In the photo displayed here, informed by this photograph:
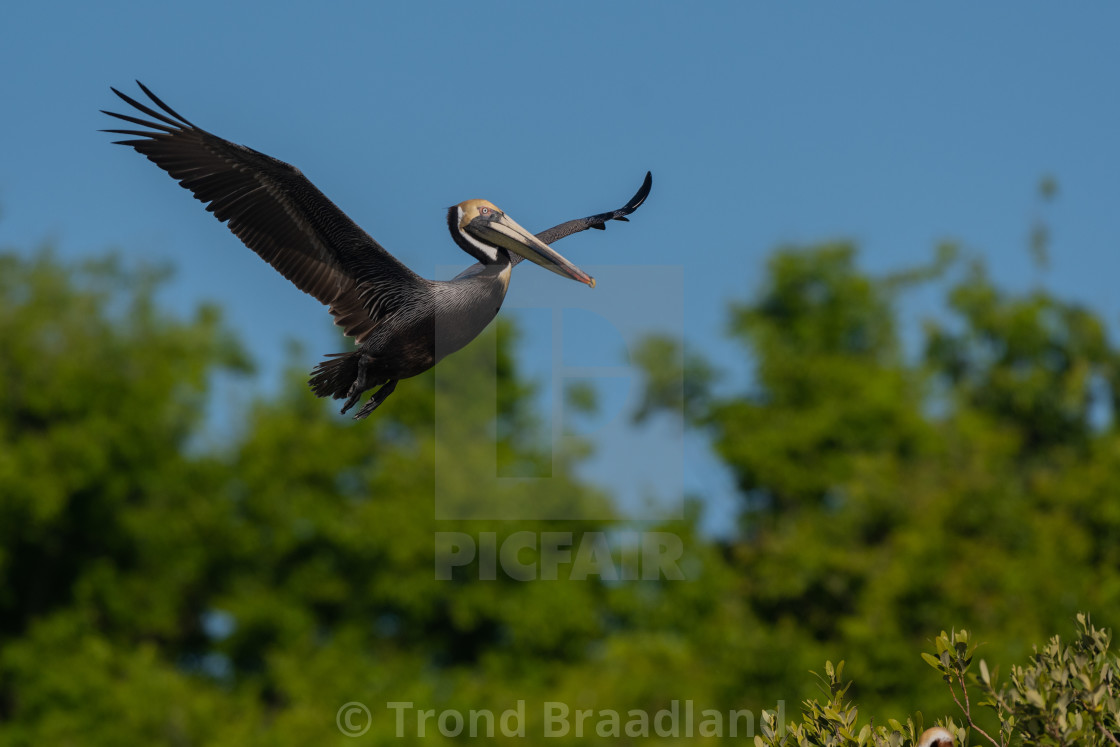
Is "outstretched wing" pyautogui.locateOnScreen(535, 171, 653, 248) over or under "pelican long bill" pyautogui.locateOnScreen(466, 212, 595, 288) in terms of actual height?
over

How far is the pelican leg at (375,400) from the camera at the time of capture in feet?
19.7

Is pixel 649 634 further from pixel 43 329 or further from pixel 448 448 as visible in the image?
pixel 43 329

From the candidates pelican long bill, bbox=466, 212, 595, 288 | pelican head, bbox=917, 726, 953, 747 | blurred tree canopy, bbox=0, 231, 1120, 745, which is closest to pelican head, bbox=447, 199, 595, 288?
pelican long bill, bbox=466, 212, 595, 288

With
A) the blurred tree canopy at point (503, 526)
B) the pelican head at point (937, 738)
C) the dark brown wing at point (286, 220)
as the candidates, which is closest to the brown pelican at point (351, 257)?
the dark brown wing at point (286, 220)

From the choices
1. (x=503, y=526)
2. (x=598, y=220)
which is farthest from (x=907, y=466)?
(x=598, y=220)

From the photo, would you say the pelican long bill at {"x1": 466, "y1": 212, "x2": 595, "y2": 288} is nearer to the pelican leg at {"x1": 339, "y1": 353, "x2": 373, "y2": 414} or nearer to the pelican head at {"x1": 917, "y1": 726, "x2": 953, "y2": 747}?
the pelican leg at {"x1": 339, "y1": 353, "x2": 373, "y2": 414}

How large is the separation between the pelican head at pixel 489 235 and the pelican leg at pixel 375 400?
2.35 feet

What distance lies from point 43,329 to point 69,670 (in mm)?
9280

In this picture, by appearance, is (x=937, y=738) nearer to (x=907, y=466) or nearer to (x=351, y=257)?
(x=351, y=257)

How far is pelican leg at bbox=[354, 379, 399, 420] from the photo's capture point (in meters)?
6.01

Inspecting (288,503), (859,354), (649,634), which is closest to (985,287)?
(859,354)

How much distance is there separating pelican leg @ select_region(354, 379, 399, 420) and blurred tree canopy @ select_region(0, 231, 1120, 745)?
25.0 meters

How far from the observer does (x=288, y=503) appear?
41.9 m

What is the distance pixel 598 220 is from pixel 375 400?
244 centimetres
